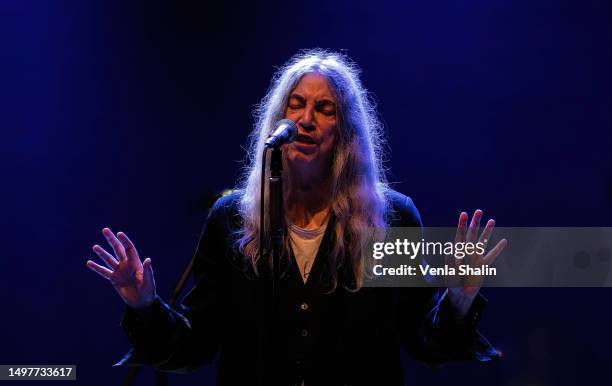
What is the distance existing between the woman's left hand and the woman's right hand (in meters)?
0.95

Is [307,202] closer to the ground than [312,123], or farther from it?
closer to the ground

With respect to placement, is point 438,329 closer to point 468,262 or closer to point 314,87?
point 468,262

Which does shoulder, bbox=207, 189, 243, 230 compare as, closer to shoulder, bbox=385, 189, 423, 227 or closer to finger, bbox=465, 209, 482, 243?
shoulder, bbox=385, 189, 423, 227

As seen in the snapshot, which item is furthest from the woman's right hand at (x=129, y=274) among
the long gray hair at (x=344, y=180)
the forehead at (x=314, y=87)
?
the forehead at (x=314, y=87)

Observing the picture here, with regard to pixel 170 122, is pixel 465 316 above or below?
below

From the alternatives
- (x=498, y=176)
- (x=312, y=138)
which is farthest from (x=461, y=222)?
(x=498, y=176)

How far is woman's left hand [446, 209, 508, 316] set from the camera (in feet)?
6.77

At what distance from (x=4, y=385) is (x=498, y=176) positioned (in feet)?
9.63

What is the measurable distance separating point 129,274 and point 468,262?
3.47ft

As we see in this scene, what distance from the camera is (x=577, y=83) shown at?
3.62 metres

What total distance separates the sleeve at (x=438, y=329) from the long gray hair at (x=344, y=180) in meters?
0.23

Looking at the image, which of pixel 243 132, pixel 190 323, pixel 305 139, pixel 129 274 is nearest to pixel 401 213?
pixel 305 139

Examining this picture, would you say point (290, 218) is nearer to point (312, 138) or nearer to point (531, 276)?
point (312, 138)

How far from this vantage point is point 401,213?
2494mm
